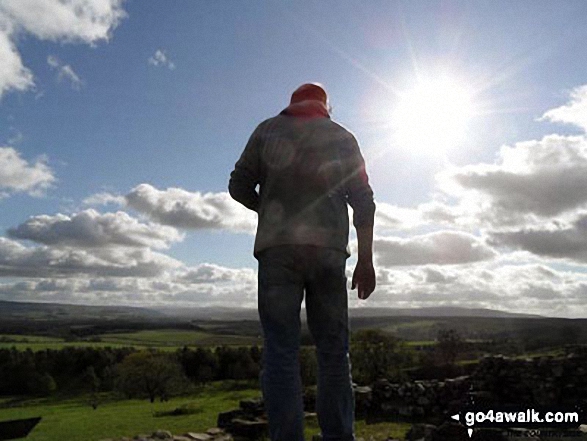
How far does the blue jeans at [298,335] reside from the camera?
3.20 m

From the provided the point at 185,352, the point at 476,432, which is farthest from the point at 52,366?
the point at 476,432

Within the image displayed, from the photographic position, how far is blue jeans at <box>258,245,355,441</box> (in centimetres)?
320

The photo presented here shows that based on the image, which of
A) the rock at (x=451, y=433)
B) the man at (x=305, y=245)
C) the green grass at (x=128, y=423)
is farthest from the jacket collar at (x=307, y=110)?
the green grass at (x=128, y=423)

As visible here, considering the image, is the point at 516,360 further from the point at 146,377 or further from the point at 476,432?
the point at 146,377

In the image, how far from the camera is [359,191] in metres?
3.78

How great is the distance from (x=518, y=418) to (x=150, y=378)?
61.9 meters

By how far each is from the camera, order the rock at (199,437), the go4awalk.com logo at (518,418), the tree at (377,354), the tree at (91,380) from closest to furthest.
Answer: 1. the go4awalk.com logo at (518,418)
2. the rock at (199,437)
3. the tree at (377,354)
4. the tree at (91,380)

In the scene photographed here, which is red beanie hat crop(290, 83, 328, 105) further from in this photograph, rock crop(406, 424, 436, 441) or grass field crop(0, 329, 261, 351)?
grass field crop(0, 329, 261, 351)

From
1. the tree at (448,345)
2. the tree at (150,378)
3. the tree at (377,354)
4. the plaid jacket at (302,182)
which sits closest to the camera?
the plaid jacket at (302,182)

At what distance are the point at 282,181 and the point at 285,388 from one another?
1.40m

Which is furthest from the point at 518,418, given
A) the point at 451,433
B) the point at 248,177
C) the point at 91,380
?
the point at 91,380

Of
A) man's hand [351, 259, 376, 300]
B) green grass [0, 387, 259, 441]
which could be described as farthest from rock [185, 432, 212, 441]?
man's hand [351, 259, 376, 300]

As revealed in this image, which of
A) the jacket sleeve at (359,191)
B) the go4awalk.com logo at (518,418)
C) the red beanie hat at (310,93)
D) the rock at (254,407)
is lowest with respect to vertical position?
the rock at (254,407)

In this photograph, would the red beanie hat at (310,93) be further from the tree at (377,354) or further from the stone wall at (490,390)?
the tree at (377,354)
